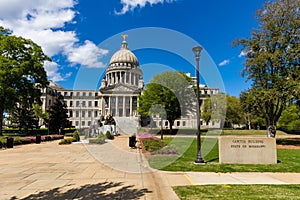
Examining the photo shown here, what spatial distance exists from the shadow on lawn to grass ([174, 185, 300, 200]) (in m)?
1.41

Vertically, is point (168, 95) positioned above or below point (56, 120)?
above

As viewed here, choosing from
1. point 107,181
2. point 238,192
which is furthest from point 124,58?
point 238,192

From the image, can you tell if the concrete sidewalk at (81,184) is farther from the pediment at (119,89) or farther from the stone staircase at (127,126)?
the pediment at (119,89)

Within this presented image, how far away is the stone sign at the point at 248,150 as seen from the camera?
40.7 ft

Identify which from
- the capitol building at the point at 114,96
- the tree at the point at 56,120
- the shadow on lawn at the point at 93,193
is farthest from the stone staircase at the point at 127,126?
the shadow on lawn at the point at 93,193

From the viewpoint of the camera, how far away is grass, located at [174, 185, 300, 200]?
247 inches

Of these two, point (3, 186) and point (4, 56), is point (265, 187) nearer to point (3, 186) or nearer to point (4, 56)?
point (3, 186)

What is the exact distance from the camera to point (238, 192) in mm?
6773

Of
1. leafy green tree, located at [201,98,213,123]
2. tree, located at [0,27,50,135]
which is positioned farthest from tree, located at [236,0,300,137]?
leafy green tree, located at [201,98,213,123]

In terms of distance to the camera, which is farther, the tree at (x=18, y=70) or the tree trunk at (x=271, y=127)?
the tree at (x=18, y=70)

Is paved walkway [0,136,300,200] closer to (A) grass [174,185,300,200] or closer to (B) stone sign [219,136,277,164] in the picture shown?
(A) grass [174,185,300,200]

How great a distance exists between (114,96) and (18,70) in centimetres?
6226

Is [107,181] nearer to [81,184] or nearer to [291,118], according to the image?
[81,184]

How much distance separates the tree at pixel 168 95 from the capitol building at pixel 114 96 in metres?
30.5
